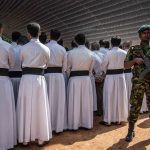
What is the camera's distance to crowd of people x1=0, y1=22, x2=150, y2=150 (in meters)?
5.58

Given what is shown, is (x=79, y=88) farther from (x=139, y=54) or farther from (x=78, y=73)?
(x=139, y=54)

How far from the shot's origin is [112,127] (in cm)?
714

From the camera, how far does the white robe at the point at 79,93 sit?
682cm

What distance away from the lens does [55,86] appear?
6.61 metres

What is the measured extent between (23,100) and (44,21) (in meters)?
13.3

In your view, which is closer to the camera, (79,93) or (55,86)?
(55,86)

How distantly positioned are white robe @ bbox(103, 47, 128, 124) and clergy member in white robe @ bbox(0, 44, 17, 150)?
2388 mm

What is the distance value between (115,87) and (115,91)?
0.26 ft

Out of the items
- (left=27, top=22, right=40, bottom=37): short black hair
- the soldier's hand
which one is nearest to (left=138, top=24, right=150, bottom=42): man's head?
→ the soldier's hand

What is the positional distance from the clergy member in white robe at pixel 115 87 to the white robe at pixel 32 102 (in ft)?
6.43

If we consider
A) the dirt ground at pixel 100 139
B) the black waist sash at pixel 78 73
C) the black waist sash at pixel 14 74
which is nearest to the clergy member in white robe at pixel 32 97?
the dirt ground at pixel 100 139

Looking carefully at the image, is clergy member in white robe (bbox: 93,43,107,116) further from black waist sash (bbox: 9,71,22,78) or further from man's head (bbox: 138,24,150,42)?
man's head (bbox: 138,24,150,42)

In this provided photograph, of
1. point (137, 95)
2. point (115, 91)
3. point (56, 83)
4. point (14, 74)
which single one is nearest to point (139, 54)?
point (137, 95)

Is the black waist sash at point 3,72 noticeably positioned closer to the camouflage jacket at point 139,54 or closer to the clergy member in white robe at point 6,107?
the clergy member in white robe at point 6,107
